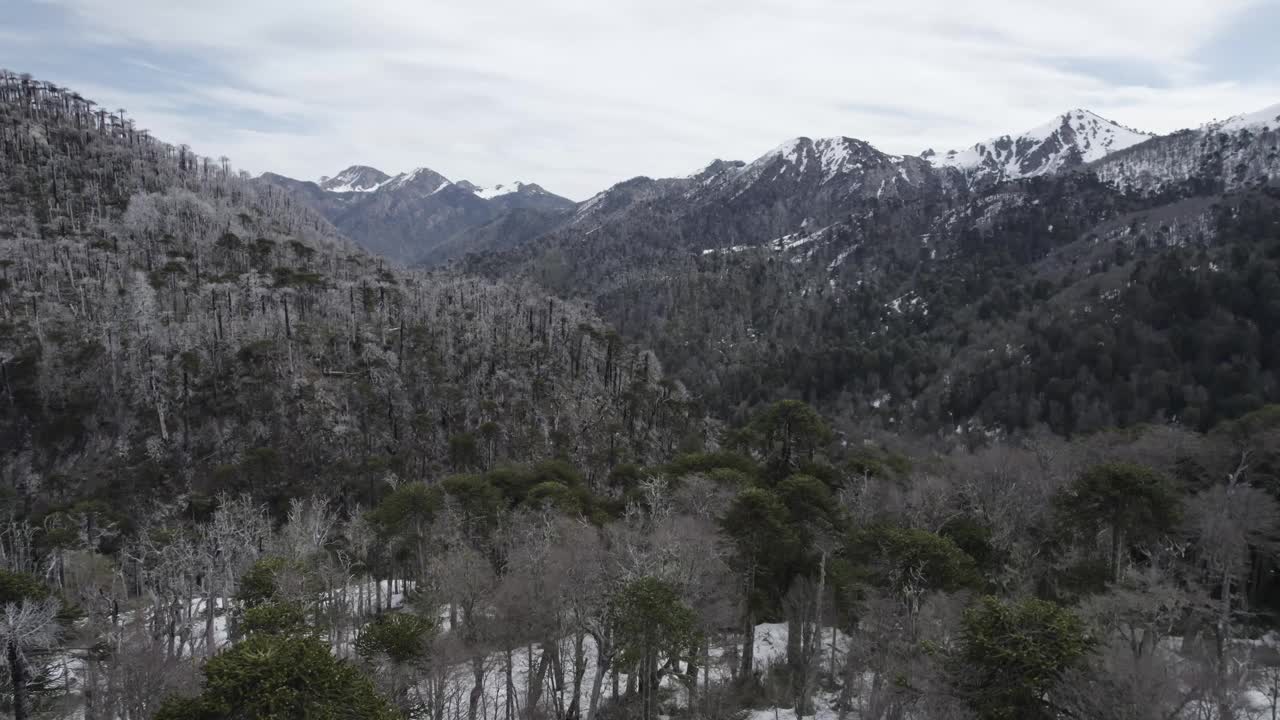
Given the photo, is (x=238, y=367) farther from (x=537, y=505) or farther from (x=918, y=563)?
(x=918, y=563)

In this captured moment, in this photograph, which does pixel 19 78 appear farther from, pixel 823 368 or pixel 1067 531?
pixel 1067 531

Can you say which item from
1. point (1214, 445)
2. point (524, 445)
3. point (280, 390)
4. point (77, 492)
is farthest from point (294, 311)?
point (1214, 445)

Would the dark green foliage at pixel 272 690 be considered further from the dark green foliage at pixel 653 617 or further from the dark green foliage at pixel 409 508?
the dark green foliage at pixel 409 508

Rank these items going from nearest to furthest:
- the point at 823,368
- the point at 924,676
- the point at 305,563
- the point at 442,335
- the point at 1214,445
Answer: the point at 924,676 < the point at 305,563 < the point at 1214,445 < the point at 442,335 < the point at 823,368

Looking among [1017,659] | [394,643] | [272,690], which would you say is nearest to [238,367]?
[394,643]

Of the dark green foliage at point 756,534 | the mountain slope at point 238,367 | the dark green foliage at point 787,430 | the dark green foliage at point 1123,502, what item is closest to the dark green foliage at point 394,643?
the dark green foliage at point 756,534

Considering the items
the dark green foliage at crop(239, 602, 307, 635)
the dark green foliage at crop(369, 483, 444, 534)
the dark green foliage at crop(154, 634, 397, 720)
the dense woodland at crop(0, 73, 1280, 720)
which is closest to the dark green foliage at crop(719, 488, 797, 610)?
the dense woodland at crop(0, 73, 1280, 720)
